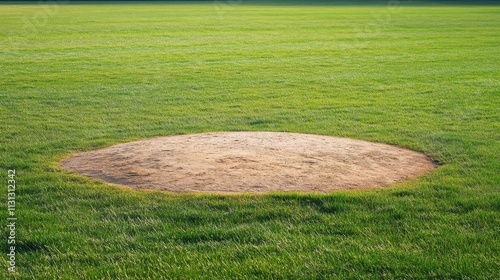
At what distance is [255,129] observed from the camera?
1098 cm

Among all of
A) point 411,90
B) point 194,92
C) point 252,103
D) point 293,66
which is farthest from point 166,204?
point 293,66

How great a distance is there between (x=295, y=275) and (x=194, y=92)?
34.5 ft

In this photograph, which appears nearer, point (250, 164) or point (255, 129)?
point (250, 164)

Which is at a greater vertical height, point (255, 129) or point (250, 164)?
point (250, 164)

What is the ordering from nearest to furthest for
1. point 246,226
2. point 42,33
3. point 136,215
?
point 246,226 → point 136,215 → point 42,33

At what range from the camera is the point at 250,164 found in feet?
26.1

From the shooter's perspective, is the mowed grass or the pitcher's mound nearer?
the mowed grass

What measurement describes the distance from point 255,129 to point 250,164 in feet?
10.1

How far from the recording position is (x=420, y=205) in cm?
671

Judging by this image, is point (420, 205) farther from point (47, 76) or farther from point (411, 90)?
point (47, 76)

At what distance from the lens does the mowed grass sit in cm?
543

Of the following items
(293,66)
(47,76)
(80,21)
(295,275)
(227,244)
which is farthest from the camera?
(80,21)

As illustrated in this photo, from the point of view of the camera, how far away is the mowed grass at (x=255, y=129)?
17.8ft

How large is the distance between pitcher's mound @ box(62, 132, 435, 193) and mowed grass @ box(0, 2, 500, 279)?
31 centimetres
